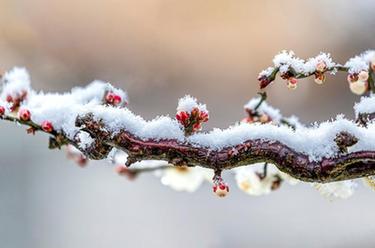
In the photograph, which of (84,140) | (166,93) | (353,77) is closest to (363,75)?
(353,77)

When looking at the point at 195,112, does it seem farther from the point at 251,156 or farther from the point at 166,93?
the point at 166,93

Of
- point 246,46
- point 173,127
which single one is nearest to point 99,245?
point 246,46

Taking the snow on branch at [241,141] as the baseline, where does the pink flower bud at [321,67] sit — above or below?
above

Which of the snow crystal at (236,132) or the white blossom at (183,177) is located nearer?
the snow crystal at (236,132)

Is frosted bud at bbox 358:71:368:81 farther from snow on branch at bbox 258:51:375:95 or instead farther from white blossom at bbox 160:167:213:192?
white blossom at bbox 160:167:213:192

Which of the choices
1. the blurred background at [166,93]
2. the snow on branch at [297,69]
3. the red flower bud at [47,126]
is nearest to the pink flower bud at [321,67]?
the snow on branch at [297,69]

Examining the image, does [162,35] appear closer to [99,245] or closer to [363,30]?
[363,30]

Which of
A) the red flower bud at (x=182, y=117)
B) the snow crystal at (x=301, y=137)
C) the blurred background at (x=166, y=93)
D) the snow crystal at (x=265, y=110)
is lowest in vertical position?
the snow crystal at (x=301, y=137)

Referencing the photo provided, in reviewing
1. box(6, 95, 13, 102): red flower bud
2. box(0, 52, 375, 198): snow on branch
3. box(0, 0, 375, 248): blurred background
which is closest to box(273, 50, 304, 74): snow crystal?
box(0, 52, 375, 198): snow on branch

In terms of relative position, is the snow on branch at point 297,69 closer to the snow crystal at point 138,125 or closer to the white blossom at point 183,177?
the snow crystal at point 138,125
